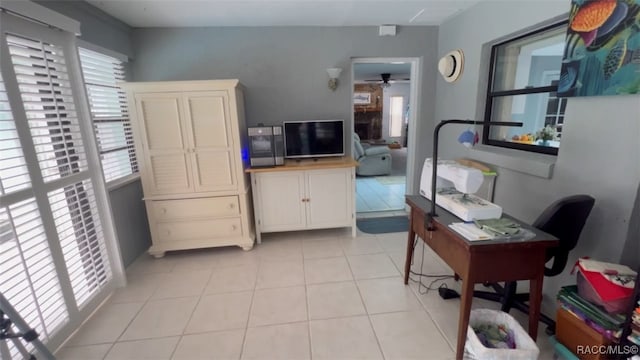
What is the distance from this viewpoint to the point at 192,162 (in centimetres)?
267

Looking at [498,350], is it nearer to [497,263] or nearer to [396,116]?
[497,263]

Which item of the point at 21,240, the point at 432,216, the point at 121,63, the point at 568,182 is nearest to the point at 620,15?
the point at 568,182

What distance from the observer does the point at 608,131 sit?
1.47 m

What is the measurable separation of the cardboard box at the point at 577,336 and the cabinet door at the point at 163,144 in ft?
9.69

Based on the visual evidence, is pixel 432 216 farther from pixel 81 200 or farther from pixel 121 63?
pixel 121 63

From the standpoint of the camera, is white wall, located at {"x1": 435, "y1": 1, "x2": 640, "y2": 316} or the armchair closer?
white wall, located at {"x1": 435, "y1": 1, "x2": 640, "y2": 316}

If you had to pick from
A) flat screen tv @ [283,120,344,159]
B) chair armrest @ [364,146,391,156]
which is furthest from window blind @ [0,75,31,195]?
chair armrest @ [364,146,391,156]

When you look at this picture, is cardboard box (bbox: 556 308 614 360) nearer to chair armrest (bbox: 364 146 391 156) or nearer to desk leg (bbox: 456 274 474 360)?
desk leg (bbox: 456 274 474 360)

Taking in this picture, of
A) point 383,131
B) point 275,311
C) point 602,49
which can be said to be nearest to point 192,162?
point 275,311

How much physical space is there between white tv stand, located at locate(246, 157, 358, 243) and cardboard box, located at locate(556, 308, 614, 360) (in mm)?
1921

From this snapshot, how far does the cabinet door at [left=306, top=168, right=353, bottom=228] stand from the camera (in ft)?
9.86

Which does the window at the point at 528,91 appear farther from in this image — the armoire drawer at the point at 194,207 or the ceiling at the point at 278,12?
the armoire drawer at the point at 194,207

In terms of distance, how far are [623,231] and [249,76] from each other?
328 cm

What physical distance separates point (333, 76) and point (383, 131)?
257 inches
